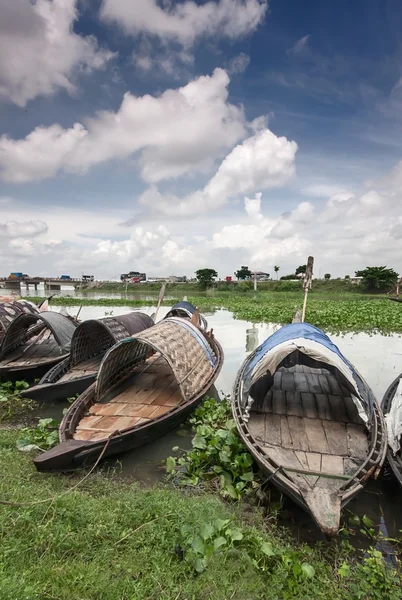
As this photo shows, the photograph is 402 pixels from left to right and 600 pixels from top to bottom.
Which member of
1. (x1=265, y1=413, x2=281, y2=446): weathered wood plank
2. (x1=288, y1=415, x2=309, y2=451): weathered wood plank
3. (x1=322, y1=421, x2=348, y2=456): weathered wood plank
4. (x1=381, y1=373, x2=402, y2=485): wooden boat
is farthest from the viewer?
(x1=265, y1=413, x2=281, y2=446): weathered wood plank

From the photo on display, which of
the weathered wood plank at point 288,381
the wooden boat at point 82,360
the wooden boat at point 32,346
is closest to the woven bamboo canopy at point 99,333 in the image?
the wooden boat at point 82,360

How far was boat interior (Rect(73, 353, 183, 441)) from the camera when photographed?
562 centimetres

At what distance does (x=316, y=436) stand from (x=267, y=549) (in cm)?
209

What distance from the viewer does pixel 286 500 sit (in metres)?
4.40

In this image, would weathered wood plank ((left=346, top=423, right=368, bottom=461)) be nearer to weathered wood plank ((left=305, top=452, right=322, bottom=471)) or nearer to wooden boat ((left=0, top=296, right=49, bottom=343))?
weathered wood plank ((left=305, top=452, right=322, bottom=471))

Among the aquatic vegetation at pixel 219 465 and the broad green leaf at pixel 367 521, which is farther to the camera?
the aquatic vegetation at pixel 219 465

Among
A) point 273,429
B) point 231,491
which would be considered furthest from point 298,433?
point 231,491

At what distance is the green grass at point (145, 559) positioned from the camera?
284cm

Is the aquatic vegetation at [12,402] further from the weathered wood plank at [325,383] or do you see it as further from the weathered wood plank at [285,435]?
the weathered wood plank at [325,383]

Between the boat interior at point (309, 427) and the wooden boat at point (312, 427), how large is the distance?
0.4 inches

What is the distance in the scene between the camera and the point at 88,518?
Answer: 3.58 meters

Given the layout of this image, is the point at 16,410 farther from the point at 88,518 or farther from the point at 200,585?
the point at 200,585

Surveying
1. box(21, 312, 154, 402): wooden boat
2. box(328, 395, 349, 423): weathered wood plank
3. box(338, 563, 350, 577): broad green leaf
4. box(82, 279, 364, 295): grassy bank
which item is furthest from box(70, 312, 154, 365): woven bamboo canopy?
box(82, 279, 364, 295): grassy bank

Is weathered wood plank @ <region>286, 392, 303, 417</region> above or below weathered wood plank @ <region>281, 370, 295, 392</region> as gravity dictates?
below
